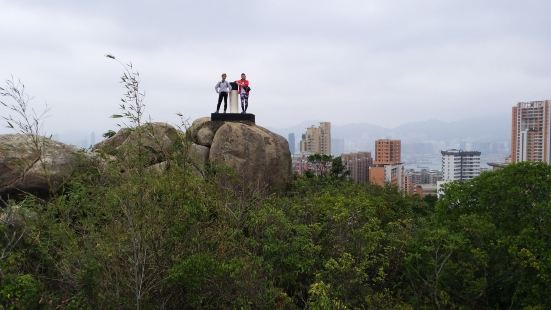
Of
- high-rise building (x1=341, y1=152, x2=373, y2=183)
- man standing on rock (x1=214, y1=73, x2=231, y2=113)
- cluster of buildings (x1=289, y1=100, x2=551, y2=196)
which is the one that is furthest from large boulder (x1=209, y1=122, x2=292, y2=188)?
high-rise building (x1=341, y1=152, x2=373, y2=183)

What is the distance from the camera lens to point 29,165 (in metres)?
14.3

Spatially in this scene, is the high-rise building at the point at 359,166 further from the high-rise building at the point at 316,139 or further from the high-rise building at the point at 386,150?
the high-rise building at the point at 386,150

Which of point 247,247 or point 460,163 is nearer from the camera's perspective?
point 247,247

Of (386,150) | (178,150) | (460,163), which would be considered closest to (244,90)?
(178,150)

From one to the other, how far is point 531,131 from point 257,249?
6564cm

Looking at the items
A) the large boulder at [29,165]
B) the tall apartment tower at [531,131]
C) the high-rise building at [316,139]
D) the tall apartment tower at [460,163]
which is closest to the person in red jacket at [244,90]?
the large boulder at [29,165]

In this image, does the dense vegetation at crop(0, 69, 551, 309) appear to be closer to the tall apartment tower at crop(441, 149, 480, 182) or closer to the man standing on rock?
the man standing on rock

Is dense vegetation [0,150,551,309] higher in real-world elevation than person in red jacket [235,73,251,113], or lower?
lower

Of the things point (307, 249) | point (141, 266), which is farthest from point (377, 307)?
point (141, 266)

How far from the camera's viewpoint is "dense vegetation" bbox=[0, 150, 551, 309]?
29.5ft

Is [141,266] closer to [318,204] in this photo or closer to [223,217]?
[223,217]

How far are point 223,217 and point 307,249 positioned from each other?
220 centimetres

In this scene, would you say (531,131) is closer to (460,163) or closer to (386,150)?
(460,163)

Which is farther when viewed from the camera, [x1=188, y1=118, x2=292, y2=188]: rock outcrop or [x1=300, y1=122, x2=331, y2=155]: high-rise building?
[x1=300, y1=122, x2=331, y2=155]: high-rise building
